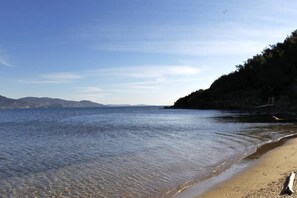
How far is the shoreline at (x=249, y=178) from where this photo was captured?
1360 cm

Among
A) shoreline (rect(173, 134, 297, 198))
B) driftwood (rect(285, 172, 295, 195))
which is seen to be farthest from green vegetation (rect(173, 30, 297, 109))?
driftwood (rect(285, 172, 295, 195))

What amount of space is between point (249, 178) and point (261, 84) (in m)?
103

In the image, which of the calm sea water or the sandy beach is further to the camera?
the calm sea water

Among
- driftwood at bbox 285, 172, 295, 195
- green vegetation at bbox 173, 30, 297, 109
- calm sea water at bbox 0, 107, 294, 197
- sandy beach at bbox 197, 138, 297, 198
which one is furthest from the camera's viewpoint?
green vegetation at bbox 173, 30, 297, 109

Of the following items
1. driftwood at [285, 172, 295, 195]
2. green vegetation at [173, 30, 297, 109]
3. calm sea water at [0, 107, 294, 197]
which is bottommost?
calm sea water at [0, 107, 294, 197]

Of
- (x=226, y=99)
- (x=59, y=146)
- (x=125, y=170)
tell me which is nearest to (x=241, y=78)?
(x=226, y=99)

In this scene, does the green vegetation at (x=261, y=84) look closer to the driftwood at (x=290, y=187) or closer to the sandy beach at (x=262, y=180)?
the sandy beach at (x=262, y=180)

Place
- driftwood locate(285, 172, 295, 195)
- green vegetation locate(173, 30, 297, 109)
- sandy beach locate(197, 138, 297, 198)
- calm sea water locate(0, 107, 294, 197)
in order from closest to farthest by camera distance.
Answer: driftwood locate(285, 172, 295, 195), sandy beach locate(197, 138, 297, 198), calm sea water locate(0, 107, 294, 197), green vegetation locate(173, 30, 297, 109)

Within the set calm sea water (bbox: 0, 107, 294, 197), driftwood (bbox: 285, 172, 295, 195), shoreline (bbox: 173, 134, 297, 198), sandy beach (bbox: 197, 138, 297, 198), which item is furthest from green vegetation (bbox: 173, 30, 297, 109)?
driftwood (bbox: 285, 172, 295, 195)

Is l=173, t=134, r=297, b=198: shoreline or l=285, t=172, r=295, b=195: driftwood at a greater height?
l=285, t=172, r=295, b=195: driftwood

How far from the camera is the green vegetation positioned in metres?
97.0

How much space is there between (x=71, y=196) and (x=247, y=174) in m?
8.11

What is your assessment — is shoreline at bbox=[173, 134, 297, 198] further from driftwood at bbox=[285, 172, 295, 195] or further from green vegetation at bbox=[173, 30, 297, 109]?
green vegetation at bbox=[173, 30, 297, 109]

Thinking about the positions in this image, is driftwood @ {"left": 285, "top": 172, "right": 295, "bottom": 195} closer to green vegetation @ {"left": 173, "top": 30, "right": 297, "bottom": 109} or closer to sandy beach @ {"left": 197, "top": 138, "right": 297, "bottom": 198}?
sandy beach @ {"left": 197, "top": 138, "right": 297, "bottom": 198}
